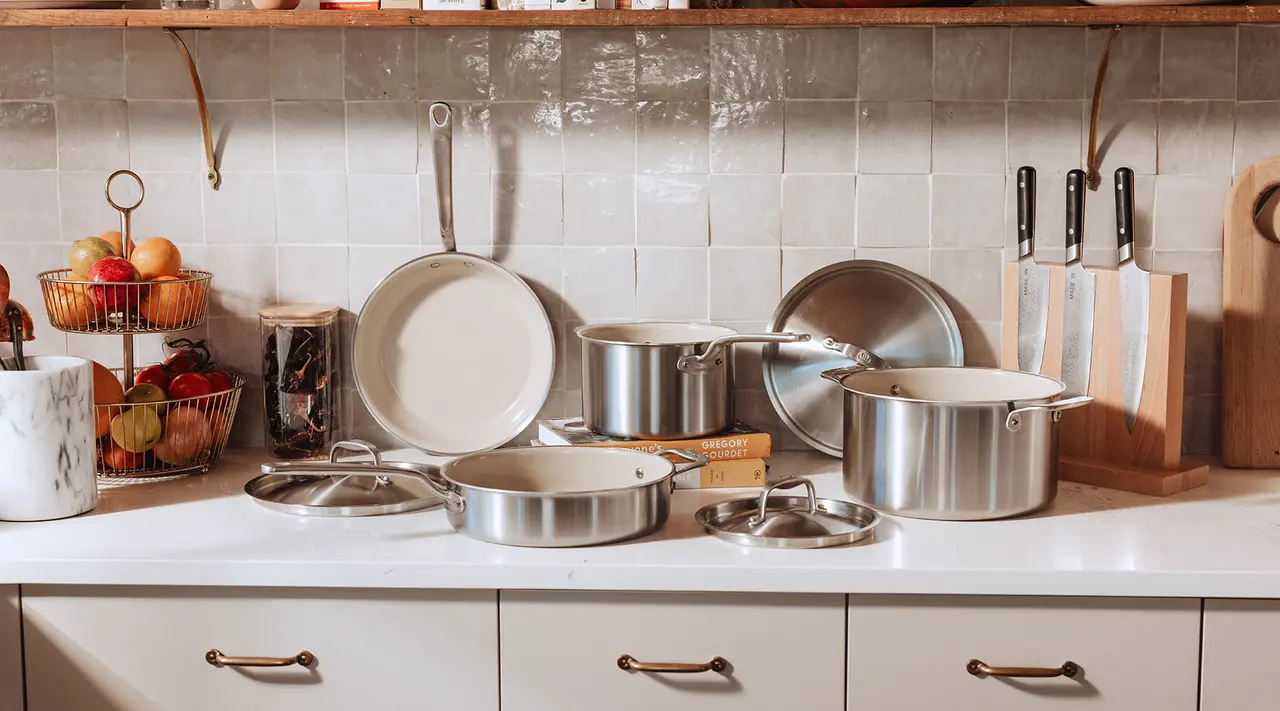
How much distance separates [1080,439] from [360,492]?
1.01 meters

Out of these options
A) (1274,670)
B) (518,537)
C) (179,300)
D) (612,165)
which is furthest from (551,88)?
(1274,670)

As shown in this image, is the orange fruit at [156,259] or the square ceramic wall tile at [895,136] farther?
A: the square ceramic wall tile at [895,136]

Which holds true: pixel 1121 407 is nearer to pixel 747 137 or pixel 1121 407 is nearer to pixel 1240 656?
pixel 1240 656

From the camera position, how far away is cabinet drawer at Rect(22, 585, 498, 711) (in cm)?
134

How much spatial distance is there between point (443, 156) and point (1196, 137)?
1145 millimetres

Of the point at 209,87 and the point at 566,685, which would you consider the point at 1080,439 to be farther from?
the point at 209,87

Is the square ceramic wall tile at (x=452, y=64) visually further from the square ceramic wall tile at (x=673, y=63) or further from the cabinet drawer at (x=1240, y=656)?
the cabinet drawer at (x=1240, y=656)

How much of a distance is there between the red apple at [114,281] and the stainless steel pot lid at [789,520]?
0.86m

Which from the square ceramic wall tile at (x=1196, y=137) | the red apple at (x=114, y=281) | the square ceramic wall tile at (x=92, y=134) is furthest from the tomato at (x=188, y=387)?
the square ceramic wall tile at (x=1196, y=137)

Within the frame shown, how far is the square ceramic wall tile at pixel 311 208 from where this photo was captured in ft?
6.06

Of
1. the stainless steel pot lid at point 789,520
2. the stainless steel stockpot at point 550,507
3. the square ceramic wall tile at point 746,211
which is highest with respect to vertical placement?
the square ceramic wall tile at point 746,211

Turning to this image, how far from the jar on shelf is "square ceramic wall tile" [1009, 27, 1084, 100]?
1.12 m

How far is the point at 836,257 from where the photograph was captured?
183 cm

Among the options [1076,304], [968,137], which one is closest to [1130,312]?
[1076,304]
